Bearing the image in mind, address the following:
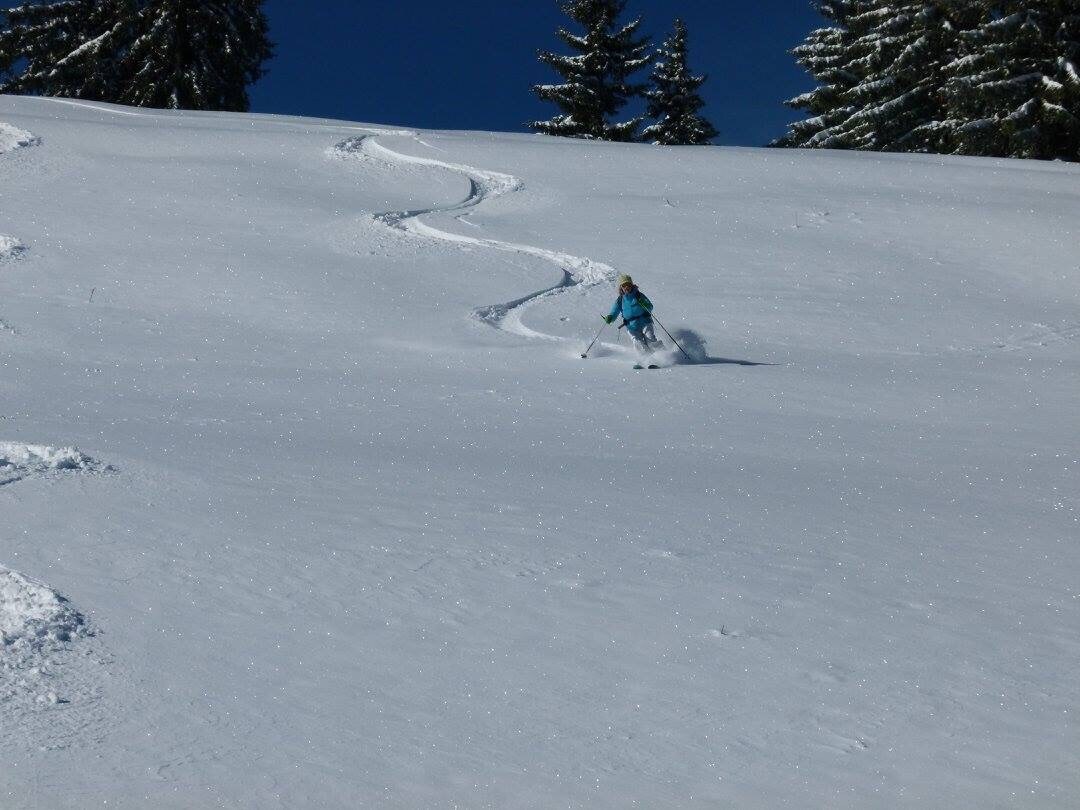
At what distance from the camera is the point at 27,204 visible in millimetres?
18906

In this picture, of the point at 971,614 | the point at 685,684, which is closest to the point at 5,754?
the point at 685,684

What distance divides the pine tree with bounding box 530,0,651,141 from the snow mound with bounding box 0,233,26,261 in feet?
103

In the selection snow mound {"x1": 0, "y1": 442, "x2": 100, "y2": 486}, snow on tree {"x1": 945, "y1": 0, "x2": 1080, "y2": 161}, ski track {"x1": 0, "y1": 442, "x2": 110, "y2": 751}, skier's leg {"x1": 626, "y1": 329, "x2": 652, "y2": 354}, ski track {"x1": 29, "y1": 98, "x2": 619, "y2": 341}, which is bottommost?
ski track {"x1": 0, "y1": 442, "x2": 110, "y2": 751}

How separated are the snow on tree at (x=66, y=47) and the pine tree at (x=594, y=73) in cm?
1634

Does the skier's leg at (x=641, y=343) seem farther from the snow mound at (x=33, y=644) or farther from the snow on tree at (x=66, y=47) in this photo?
the snow on tree at (x=66, y=47)

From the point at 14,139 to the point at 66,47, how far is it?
24.6m

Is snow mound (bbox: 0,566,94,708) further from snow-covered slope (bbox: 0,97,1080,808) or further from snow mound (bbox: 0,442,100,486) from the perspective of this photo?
snow mound (bbox: 0,442,100,486)

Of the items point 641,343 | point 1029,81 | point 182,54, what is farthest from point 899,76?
point 641,343

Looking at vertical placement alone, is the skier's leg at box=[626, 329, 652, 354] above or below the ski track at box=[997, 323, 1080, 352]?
below

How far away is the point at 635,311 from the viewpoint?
1342 cm

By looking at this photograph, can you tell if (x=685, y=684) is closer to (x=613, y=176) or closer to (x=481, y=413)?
(x=481, y=413)

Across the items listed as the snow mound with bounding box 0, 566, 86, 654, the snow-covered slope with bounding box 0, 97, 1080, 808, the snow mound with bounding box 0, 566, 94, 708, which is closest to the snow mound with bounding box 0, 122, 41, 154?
the snow-covered slope with bounding box 0, 97, 1080, 808

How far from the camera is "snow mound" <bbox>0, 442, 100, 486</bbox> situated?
670cm

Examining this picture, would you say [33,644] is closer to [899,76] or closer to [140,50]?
[899,76]
